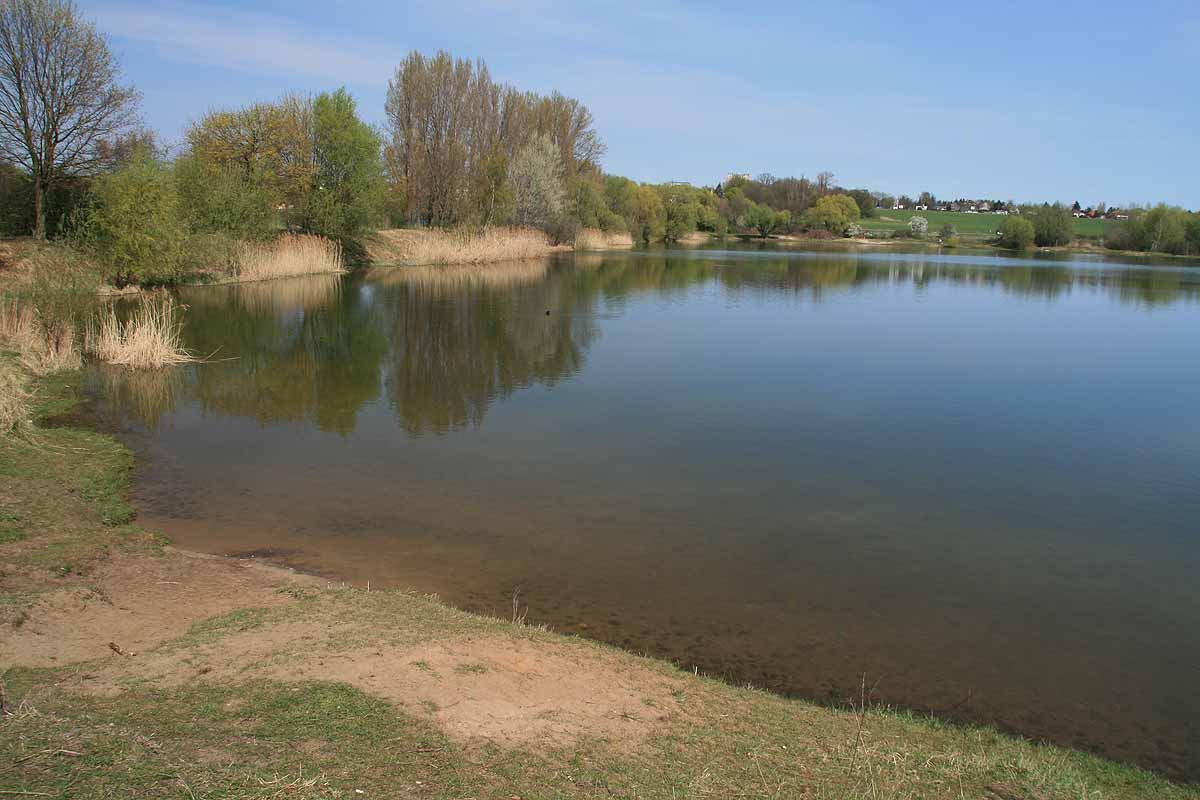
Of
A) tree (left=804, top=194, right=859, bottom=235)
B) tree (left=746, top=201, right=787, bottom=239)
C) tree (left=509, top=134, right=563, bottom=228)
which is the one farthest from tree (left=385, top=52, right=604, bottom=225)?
tree (left=804, top=194, right=859, bottom=235)

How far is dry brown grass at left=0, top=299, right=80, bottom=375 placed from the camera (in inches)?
463

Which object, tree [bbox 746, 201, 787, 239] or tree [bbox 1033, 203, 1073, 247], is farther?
tree [bbox 746, 201, 787, 239]

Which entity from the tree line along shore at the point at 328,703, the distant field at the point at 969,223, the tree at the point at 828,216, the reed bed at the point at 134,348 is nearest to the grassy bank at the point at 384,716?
the tree line along shore at the point at 328,703

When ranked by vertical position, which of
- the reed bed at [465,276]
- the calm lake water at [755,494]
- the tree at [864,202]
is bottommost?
the calm lake water at [755,494]

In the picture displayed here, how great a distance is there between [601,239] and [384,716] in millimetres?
53745

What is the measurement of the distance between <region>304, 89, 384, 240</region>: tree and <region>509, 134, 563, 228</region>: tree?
11335 millimetres

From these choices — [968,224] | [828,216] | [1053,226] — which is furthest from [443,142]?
[968,224]

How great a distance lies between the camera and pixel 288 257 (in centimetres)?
2909

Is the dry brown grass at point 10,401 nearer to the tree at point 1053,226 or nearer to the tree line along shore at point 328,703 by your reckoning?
the tree line along shore at point 328,703

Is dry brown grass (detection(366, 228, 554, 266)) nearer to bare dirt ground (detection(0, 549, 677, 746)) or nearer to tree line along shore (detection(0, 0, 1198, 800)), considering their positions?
tree line along shore (detection(0, 0, 1198, 800))

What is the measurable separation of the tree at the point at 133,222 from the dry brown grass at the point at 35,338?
7.93 metres

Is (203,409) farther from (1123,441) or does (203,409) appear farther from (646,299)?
(646,299)

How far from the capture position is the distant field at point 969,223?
87.7 metres

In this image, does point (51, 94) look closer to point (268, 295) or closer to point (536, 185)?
point (268, 295)
